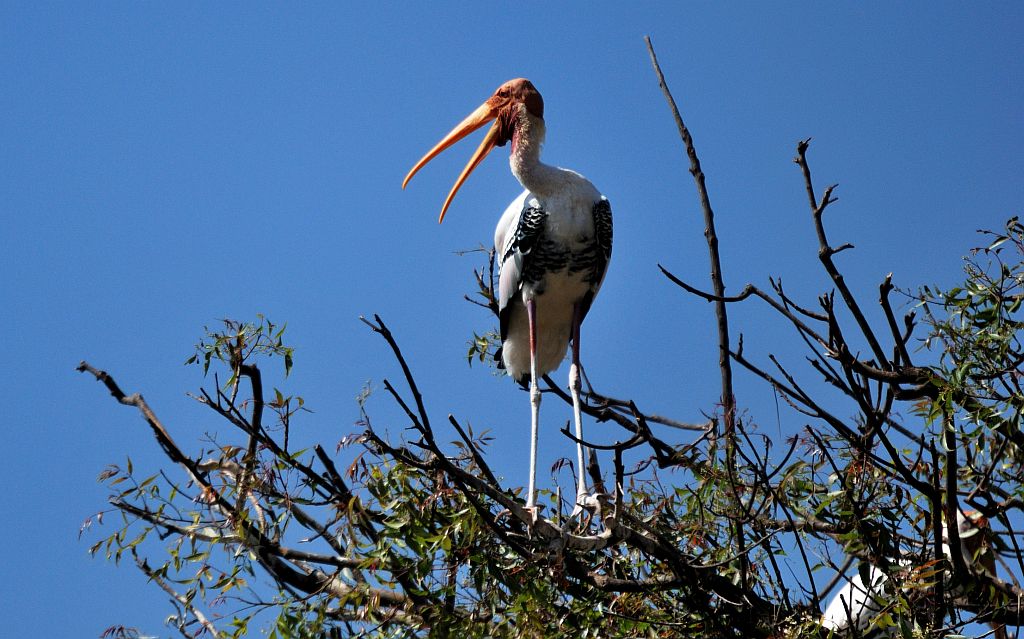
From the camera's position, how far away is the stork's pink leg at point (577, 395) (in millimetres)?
4200

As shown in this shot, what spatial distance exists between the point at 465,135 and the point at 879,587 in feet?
9.37

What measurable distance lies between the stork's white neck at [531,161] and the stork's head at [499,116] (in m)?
0.07

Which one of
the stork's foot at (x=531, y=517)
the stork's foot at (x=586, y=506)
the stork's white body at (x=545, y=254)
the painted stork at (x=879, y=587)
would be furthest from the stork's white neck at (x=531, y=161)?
the painted stork at (x=879, y=587)

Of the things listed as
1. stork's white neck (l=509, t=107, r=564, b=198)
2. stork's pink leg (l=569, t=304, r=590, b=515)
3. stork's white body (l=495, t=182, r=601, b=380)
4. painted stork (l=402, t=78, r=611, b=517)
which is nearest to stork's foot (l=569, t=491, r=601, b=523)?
stork's pink leg (l=569, t=304, r=590, b=515)

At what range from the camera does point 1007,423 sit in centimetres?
350

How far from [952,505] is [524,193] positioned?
2401 millimetres

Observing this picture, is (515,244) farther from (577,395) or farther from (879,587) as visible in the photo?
(879,587)

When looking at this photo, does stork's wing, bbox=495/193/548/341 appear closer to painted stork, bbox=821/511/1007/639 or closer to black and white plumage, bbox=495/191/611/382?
black and white plumage, bbox=495/191/611/382

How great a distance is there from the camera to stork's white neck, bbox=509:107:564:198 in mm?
5043

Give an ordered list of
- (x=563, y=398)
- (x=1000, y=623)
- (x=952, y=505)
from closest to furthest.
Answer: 1. (x=952, y=505)
2. (x=1000, y=623)
3. (x=563, y=398)

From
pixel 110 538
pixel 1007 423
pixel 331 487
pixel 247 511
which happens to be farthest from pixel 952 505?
pixel 110 538

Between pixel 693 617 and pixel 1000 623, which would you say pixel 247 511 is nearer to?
pixel 693 617

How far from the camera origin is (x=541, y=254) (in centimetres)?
496

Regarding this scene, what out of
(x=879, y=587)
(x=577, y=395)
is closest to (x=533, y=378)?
(x=577, y=395)
